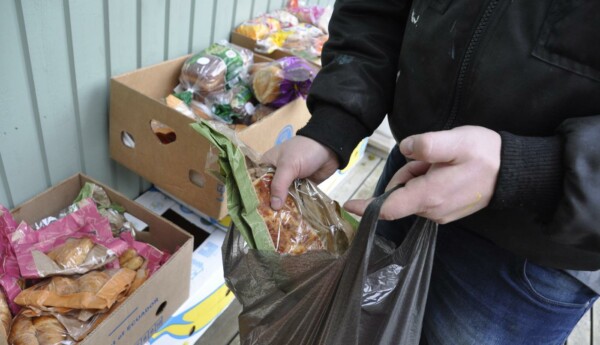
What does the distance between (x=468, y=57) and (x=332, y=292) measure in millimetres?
361

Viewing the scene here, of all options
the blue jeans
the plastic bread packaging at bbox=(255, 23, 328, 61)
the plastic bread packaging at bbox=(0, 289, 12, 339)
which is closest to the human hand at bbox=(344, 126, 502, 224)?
the blue jeans

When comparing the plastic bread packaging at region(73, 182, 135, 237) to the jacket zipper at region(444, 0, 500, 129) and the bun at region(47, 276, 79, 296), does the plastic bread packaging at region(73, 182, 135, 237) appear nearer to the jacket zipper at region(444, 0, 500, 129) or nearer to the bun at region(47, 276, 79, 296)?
the bun at region(47, 276, 79, 296)

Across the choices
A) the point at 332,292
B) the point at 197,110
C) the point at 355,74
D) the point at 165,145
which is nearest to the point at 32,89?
→ the point at 165,145

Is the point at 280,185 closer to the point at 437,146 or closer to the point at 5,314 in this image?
the point at 437,146

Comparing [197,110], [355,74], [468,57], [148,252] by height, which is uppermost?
[468,57]

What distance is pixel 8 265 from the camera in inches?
33.5

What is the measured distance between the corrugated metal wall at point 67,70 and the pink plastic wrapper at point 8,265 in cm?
13

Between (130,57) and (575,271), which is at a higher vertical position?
(575,271)

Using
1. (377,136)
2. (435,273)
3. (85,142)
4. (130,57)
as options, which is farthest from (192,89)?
(377,136)

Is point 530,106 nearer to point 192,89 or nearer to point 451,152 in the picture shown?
point 451,152

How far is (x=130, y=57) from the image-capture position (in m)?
1.15

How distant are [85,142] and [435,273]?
3.15ft

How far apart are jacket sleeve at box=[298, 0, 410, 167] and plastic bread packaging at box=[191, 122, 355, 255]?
10cm

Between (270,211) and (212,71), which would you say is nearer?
(270,211)
